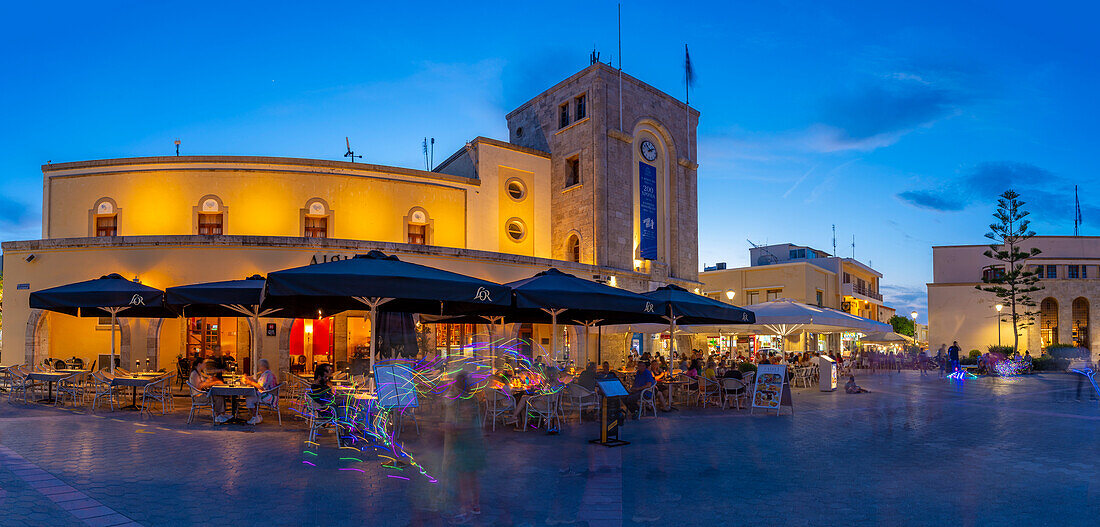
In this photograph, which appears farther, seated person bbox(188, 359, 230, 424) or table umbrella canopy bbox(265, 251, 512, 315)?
seated person bbox(188, 359, 230, 424)

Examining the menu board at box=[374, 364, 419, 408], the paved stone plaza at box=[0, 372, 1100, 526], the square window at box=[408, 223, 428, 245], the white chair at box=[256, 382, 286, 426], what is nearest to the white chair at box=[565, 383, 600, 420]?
the paved stone plaza at box=[0, 372, 1100, 526]

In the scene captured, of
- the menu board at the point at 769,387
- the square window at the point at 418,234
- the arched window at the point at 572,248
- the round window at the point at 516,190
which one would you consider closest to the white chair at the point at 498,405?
the menu board at the point at 769,387

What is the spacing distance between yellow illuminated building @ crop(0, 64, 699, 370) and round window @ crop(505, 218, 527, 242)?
2.0 inches

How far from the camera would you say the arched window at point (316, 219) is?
72.4 feet

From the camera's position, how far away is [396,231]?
76.0 feet

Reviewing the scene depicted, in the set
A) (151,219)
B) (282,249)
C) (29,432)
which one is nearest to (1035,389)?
(282,249)

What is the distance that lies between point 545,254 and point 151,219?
1372 cm

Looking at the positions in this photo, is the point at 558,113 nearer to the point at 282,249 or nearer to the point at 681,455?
the point at 282,249

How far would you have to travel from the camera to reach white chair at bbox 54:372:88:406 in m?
12.5

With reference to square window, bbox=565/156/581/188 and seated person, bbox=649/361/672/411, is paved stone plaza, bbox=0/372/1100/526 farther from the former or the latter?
square window, bbox=565/156/581/188

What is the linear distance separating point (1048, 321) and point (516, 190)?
37437 mm

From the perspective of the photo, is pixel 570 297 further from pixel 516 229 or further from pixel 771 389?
pixel 516 229

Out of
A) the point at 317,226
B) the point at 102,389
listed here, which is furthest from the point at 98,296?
the point at 317,226

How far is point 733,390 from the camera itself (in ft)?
Result: 43.5
